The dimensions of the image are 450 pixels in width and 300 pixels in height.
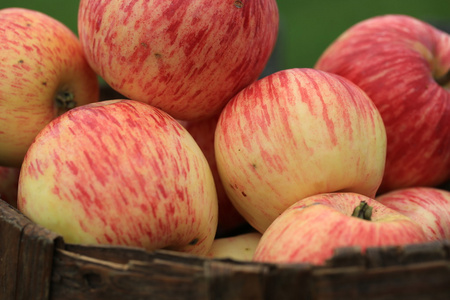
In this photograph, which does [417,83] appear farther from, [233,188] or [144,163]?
[144,163]

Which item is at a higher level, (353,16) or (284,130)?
(284,130)

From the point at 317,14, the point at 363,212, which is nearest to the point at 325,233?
the point at 363,212

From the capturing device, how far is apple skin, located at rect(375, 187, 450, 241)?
2.35ft

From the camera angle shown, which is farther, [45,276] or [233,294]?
[45,276]

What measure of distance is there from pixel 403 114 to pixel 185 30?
0.42m

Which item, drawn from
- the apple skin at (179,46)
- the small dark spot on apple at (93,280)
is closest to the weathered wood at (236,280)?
the small dark spot on apple at (93,280)

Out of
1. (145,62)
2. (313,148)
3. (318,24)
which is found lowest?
(318,24)

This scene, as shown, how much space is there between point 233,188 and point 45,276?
29cm

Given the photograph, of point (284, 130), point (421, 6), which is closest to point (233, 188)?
point (284, 130)

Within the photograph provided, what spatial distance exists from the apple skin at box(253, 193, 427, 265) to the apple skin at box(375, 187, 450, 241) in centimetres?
14

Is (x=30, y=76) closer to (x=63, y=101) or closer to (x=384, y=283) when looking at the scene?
(x=63, y=101)

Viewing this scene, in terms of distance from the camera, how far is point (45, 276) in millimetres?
579

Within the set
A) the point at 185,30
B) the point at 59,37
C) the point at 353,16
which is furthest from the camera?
the point at 353,16

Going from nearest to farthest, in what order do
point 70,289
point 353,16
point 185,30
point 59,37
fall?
point 70,289 → point 185,30 → point 59,37 → point 353,16
